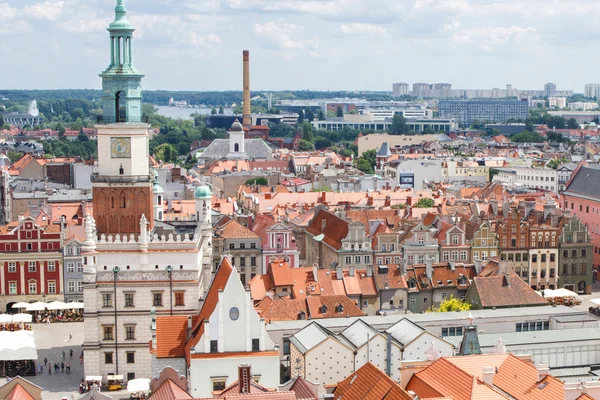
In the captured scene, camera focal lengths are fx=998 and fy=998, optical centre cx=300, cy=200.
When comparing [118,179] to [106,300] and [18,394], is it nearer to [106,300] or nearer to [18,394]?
[106,300]

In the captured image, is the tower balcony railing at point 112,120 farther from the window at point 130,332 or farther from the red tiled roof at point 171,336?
the red tiled roof at point 171,336

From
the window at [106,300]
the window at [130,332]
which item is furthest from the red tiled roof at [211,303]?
→ the window at [106,300]

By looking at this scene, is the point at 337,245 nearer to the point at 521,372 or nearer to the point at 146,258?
the point at 146,258

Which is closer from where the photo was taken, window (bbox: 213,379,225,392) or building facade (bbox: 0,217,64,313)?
window (bbox: 213,379,225,392)

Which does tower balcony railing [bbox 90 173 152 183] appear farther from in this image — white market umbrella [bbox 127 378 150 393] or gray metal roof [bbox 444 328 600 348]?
gray metal roof [bbox 444 328 600 348]

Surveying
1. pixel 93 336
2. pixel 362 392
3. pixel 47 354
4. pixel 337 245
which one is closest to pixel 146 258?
pixel 93 336

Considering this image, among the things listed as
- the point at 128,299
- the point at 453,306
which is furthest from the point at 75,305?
the point at 453,306

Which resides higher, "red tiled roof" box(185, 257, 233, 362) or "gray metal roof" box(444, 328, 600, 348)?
"red tiled roof" box(185, 257, 233, 362)

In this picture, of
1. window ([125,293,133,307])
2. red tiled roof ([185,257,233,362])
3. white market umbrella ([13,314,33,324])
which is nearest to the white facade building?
red tiled roof ([185,257,233,362])
